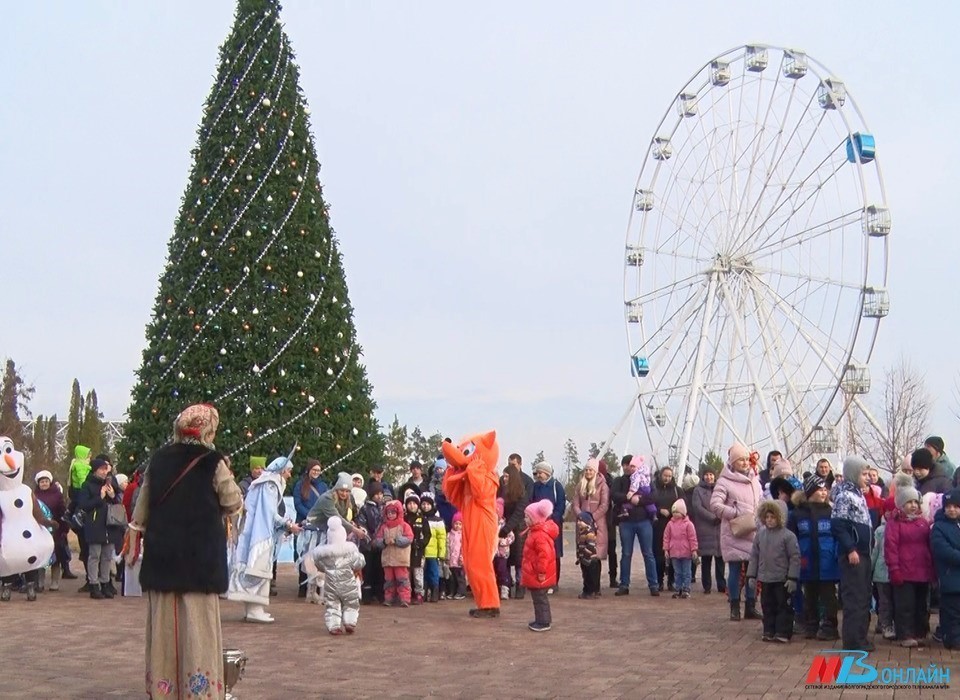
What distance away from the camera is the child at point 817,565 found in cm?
1145

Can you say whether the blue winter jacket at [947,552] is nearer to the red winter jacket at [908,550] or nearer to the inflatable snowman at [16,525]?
the red winter jacket at [908,550]

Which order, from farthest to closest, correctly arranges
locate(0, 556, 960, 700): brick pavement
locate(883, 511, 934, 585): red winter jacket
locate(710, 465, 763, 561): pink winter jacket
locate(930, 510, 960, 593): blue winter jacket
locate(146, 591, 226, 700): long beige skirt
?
locate(710, 465, 763, 561): pink winter jacket, locate(883, 511, 934, 585): red winter jacket, locate(930, 510, 960, 593): blue winter jacket, locate(0, 556, 960, 700): brick pavement, locate(146, 591, 226, 700): long beige skirt

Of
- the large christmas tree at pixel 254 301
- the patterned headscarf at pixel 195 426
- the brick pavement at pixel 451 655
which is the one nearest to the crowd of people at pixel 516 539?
the patterned headscarf at pixel 195 426

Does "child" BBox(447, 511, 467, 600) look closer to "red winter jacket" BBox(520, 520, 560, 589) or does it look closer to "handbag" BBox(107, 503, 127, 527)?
"red winter jacket" BBox(520, 520, 560, 589)

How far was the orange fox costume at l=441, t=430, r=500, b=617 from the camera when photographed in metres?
13.4

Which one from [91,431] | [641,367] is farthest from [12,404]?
[641,367]

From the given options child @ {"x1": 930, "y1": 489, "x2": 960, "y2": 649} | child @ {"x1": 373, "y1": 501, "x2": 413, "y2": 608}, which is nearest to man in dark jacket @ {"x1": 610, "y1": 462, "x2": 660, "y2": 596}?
child @ {"x1": 373, "y1": 501, "x2": 413, "y2": 608}

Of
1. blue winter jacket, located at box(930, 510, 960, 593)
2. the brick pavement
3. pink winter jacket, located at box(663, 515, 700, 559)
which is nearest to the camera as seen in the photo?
the brick pavement

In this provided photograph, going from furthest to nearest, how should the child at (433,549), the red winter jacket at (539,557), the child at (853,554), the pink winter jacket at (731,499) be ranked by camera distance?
the child at (433,549) < the pink winter jacket at (731,499) < the red winter jacket at (539,557) < the child at (853,554)

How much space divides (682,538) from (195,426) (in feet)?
31.2

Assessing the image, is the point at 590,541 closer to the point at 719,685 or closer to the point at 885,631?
the point at 885,631

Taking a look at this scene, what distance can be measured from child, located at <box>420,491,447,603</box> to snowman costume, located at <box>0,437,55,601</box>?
457 cm

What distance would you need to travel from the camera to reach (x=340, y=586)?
11.9m

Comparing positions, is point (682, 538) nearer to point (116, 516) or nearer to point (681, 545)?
point (681, 545)
